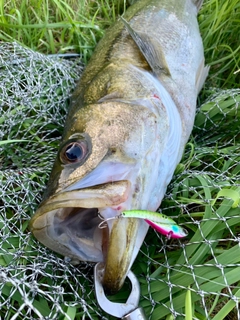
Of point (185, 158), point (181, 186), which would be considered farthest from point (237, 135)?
point (181, 186)

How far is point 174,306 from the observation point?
1.82m

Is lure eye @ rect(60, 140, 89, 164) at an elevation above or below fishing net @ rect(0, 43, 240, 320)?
above

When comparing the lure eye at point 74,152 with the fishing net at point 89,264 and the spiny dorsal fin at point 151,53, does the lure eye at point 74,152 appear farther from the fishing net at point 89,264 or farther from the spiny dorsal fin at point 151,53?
the spiny dorsal fin at point 151,53

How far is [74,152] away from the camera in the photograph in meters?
1.90

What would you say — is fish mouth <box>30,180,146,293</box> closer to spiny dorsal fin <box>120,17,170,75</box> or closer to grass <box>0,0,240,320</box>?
grass <box>0,0,240,320</box>

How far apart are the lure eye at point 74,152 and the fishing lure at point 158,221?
36 centimetres

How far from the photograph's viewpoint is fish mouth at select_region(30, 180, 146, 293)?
1679 millimetres

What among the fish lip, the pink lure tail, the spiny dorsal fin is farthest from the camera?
the spiny dorsal fin

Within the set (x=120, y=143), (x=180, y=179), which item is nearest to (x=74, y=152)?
(x=120, y=143)

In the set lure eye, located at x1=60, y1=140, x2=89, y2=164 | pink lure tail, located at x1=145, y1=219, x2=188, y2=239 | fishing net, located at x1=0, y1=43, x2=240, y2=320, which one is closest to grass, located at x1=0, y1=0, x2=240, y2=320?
fishing net, located at x1=0, y1=43, x2=240, y2=320

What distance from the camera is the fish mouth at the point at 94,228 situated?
168cm

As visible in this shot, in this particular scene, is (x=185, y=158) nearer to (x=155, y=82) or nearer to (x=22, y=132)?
(x=155, y=82)

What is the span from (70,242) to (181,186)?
793mm

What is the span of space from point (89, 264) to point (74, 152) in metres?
0.58
